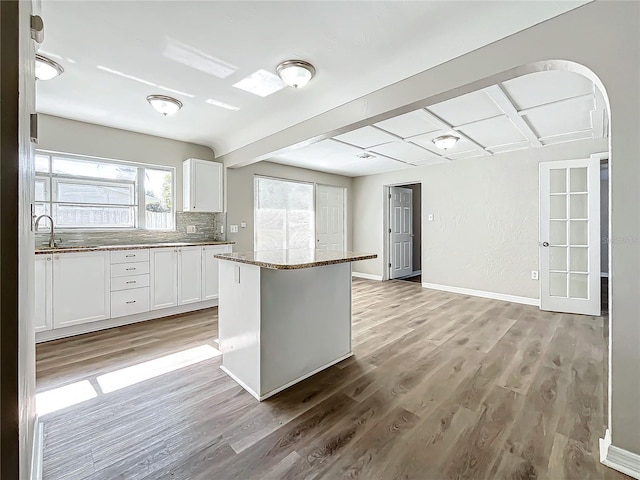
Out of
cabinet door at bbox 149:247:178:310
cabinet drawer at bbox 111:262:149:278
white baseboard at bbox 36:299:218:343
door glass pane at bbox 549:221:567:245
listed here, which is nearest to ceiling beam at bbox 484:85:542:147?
door glass pane at bbox 549:221:567:245

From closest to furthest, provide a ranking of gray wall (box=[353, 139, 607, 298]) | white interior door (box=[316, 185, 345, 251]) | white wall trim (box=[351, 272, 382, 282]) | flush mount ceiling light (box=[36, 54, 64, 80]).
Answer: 1. flush mount ceiling light (box=[36, 54, 64, 80])
2. gray wall (box=[353, 139, 607, 298])
3. white interior door (box=[316, 185, 345, 251])
4. white wall trim (box=[351, 272, 382, 282])

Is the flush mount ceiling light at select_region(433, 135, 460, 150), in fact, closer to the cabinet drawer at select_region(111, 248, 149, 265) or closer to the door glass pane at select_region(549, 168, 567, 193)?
the door glass pane at select_region(549, 168, 567, 193)

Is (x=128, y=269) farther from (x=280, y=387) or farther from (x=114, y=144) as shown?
(x=280, y=387)

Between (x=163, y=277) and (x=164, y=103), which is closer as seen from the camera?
(x=164, y=103)

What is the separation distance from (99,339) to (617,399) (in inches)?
165

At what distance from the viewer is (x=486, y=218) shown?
16.5 feet

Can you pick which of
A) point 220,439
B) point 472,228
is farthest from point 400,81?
point 472,228

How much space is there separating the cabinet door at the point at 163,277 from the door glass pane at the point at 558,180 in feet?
17.3

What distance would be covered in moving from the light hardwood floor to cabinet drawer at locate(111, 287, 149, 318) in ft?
1.45

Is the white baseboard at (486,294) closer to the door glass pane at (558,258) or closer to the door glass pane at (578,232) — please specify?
the door glass pane at (558,258)

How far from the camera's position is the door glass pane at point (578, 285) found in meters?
4.01

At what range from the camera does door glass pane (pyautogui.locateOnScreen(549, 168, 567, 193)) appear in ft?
13.5

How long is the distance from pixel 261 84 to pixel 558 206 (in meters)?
4.22

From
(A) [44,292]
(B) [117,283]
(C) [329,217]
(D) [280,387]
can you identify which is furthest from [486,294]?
(A) [44,292]
